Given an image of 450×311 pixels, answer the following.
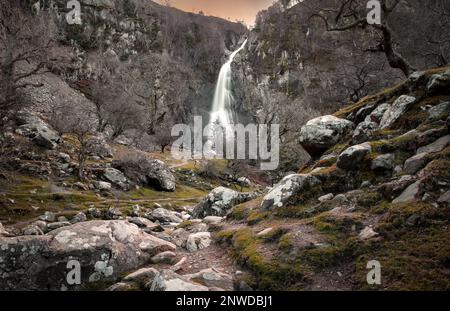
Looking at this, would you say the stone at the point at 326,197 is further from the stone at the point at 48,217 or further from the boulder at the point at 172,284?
the stone at the point at 48,217

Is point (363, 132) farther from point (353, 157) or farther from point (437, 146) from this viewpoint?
point (437, 146)

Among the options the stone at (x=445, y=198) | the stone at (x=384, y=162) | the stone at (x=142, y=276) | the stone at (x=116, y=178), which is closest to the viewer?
the stone at (x=445, y=198)

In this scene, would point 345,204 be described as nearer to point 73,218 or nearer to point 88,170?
point 73,218

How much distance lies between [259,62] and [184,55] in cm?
3253

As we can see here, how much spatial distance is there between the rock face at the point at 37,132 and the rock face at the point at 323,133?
3767 cm

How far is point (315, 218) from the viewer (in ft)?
38.2

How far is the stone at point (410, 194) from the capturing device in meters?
10.5

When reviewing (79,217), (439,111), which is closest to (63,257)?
(439,111)

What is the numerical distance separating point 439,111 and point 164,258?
1217 centimetres

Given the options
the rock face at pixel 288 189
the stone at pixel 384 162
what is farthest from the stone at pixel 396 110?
the rock face at pixel 288 189

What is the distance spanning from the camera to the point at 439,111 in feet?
47.0

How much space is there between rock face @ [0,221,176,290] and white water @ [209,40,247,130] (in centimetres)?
9856

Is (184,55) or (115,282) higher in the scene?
(184,55)

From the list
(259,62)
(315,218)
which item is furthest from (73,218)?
(259,62)
